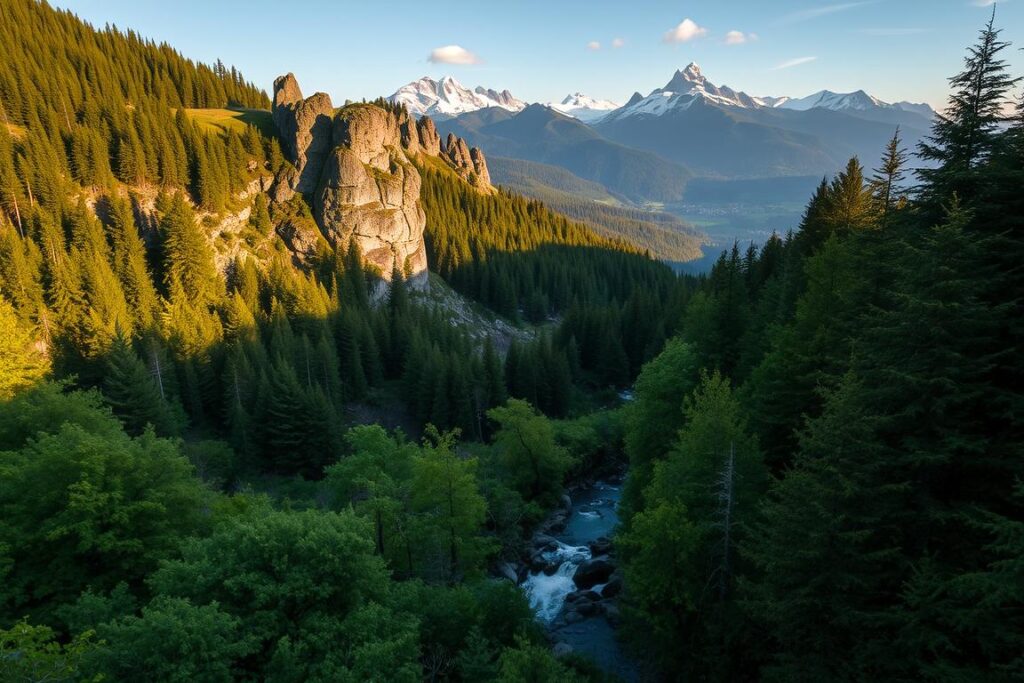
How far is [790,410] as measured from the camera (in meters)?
25.1

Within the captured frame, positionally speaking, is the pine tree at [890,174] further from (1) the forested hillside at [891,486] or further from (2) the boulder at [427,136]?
(2) the boulder at [427,136]

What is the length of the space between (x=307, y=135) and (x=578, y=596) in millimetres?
99776

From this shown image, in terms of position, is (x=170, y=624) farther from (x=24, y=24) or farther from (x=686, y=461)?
(x=24, y=24)

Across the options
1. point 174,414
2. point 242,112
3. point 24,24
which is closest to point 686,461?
point 174,414

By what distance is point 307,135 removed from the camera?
101m

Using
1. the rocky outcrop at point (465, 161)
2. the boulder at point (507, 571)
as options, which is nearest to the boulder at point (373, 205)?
the rocky outcrop at point (465, 161)

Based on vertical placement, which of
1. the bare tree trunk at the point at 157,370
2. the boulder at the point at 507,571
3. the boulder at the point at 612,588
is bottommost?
the boulder at the point at 507,571

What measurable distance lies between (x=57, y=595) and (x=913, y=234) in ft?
114

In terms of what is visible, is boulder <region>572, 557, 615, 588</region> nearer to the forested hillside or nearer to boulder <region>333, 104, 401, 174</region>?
the forested hillside

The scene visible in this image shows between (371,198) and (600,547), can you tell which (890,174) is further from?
(371,198)

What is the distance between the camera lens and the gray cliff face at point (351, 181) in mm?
98062

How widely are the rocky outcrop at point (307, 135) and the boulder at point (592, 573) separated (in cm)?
9154

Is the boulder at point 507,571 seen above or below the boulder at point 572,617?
below

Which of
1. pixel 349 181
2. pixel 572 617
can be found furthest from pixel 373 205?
pixel 572 617
